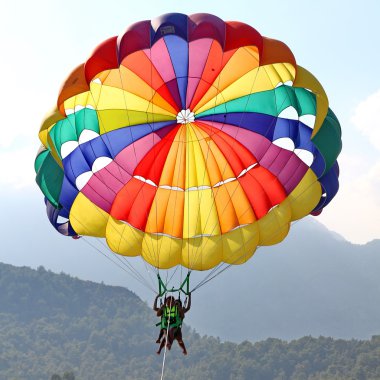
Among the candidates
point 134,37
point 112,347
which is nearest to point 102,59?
point 134,37

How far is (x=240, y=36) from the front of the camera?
16.1 metres

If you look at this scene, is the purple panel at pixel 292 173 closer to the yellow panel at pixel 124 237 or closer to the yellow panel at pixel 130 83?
the yellow panel at pixel 130 83

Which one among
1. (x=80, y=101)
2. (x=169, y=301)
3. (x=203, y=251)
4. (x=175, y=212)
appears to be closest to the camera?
(x=169, y=301)

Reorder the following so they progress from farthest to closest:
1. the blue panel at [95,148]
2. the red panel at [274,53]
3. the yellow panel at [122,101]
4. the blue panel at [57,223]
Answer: the blue panel at [57,223] < the blue panel at [95,148] < the yellow panel at [122,101] < the red panel at [274,53]

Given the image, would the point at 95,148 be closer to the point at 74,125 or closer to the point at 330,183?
the point at 74,125

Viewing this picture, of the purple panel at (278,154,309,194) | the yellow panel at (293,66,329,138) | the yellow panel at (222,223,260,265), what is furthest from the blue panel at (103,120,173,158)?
the yellow panel at (293,66,329,138)

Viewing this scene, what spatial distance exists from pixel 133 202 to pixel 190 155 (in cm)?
208

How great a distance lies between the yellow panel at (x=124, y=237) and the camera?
19.8 meters

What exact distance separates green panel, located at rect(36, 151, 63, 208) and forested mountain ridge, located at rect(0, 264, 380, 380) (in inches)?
4227

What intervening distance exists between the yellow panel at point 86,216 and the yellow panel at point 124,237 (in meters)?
0.26

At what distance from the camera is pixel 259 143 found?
19.1 metres

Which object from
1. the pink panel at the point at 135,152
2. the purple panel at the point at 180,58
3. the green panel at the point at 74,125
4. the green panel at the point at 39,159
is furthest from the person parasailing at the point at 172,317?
the green panel at the point at 39,159

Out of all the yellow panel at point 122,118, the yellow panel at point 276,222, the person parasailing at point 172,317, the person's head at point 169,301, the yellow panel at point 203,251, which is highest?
the yellow panel at point 122,118

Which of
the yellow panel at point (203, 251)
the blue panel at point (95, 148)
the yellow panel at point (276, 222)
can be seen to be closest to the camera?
the blue panel at point (95, 148)
